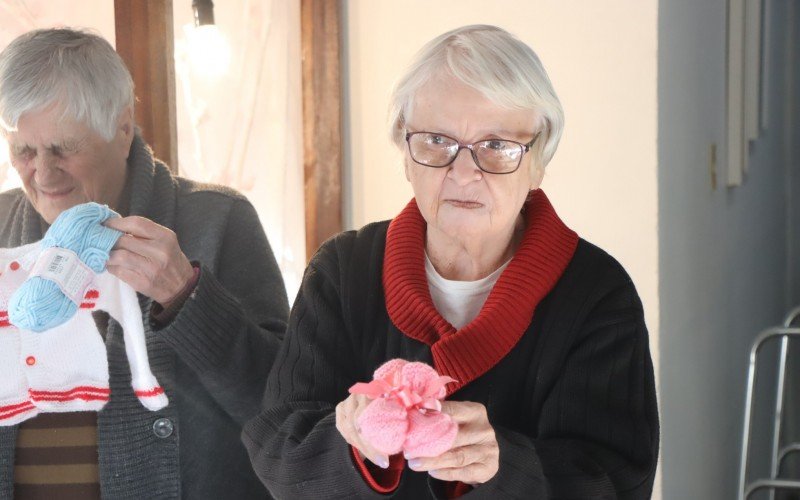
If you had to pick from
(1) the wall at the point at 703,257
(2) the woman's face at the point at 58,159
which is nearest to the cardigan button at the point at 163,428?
(2) the woman's face at the point at 58,159

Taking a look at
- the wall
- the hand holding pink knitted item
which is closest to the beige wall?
the wall

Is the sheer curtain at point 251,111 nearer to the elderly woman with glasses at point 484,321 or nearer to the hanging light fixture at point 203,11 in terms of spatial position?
the hanging light fixture at point 203,11

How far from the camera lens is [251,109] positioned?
8.38 feet

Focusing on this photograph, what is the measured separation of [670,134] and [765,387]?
191 centimetres

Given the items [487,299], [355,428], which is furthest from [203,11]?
[355,428]

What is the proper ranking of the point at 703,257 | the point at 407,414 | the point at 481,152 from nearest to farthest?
the point at 407,414
the point at 481,152
the point at 703,257

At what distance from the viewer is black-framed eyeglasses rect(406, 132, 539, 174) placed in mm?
1308

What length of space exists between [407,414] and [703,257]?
196cm

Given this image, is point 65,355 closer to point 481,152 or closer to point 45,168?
point 45,168

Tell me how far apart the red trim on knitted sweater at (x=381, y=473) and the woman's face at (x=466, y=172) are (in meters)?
0.34

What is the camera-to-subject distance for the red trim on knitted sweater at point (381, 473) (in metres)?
1.18

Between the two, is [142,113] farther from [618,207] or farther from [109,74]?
[618,207]

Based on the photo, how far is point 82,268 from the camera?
1.42 m

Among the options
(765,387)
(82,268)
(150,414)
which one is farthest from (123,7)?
(765,387)
